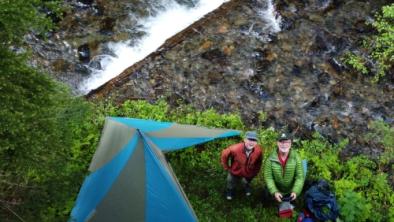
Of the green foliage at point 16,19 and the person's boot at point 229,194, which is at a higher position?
the green foliage at point 16,19

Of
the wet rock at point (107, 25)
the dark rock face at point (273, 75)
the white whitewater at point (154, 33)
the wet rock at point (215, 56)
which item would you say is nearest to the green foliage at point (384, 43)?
the dark rock face at point (273, 75)

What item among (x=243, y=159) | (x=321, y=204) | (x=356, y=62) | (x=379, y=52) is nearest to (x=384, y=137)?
(x=321, y=204)

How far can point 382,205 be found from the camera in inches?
401

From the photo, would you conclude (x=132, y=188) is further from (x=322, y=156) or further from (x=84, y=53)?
(x=84, y=53)

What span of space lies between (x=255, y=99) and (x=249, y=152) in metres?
3.79

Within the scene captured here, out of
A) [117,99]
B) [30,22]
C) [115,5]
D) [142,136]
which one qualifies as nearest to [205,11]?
[115,5]

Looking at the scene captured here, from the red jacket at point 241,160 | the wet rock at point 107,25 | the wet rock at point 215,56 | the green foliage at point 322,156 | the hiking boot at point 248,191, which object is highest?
the red jacket at point 241,160

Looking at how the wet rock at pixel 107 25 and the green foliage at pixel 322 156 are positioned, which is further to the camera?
the wet rock at pixel 107 25

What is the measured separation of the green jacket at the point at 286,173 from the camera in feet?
28.0

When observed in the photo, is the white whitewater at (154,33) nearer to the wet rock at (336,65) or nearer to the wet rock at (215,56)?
the wet rock at (215,56)

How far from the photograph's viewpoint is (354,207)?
9.52m

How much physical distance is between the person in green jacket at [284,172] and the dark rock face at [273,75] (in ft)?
→ 10.4

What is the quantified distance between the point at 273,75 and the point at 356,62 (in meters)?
2.19

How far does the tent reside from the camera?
8641 mm
